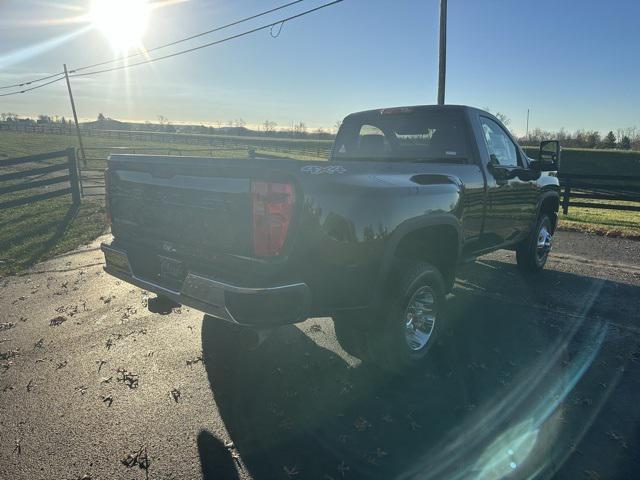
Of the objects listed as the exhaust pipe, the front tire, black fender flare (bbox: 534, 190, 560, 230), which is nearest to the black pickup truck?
the exhaust pipe

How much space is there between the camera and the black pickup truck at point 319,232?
2.64 meters

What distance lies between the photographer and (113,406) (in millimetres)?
3123

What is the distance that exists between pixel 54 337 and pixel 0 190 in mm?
6718

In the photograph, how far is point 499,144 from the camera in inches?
195

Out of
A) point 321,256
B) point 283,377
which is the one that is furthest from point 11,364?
point 321,256

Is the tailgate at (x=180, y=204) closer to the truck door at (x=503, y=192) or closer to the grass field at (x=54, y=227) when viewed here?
the truck door at (x=503, y=192)

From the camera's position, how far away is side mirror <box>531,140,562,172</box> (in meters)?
5.29

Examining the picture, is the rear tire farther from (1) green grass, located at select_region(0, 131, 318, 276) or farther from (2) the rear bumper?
(1) green grass, located at select_region(0, 131, 318, 276)

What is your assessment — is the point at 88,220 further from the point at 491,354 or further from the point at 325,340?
the point at 491,354

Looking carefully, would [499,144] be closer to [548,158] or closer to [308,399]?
[548,158]

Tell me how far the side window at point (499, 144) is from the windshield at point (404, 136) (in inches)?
14.6

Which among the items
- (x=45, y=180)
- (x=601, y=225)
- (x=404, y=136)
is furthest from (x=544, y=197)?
(x=45, y=180)

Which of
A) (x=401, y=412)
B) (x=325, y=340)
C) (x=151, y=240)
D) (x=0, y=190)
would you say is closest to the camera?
(x=401, y=412)

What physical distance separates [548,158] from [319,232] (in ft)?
13.0
